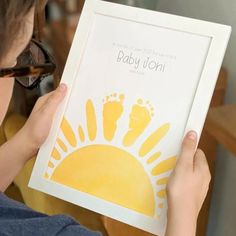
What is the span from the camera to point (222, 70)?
3.07ft

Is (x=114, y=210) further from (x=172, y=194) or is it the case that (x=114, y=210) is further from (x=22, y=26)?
(x=22, y=26)

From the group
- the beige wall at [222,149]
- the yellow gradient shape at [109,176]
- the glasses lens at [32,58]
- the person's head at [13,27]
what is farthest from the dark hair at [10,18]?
the beige wall at [222,149]

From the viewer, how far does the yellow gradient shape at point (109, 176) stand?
72 centimetres

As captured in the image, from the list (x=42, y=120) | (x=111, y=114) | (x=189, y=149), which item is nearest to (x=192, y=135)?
(x=189, y=149)

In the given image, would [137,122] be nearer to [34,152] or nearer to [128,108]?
[128,108]

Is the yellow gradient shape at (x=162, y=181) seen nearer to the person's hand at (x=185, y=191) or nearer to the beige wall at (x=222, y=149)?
the person's hand at (x=185, y=191)

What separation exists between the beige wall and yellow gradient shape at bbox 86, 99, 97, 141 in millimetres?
340

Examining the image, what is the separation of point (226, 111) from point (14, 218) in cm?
42

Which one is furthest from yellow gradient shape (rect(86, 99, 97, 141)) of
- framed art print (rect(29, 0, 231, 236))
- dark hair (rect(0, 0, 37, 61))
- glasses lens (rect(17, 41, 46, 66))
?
dark hair (rect(0, 0, 37, 61))

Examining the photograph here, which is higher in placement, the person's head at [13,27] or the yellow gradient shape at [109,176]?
the person's head at [13,27]

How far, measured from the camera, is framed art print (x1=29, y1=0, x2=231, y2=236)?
695 millimetres

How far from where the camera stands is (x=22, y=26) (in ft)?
1.83

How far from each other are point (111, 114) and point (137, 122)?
0.16 feet

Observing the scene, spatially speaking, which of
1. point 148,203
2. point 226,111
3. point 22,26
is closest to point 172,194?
point 148,203
